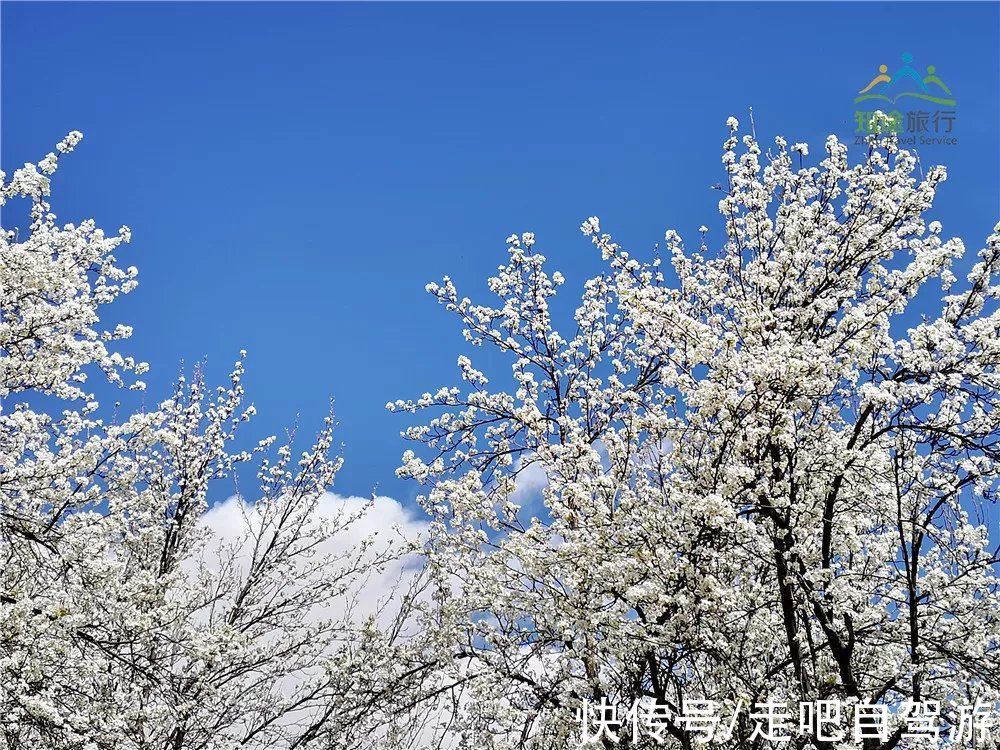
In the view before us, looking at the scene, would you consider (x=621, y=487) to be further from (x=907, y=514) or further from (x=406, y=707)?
(x=406, y=707)

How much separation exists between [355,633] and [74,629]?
320 centimetres

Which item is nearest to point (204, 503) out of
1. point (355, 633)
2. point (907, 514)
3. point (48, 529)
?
point (355, 633)

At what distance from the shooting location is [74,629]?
7.07m

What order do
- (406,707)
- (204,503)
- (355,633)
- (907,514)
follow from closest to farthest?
1. (907,514)
2. (406,707)
3. (355,633)
4. (204,503)

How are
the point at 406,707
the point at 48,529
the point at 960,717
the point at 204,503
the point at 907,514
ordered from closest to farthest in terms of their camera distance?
1. the point at 960,717
2. the point at 907,514
3. the point at 48,529
4. the point at 406,707
5. the point at 204,503

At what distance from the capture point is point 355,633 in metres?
9.48

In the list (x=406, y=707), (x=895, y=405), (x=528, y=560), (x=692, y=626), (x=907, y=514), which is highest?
(x=895, y=405)

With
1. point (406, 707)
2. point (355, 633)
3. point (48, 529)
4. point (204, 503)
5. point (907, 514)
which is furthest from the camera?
point (204, 503)

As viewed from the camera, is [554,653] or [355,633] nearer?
[554,653]

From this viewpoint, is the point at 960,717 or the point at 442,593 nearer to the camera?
the point at 960,717

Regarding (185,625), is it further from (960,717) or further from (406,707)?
(960,717)

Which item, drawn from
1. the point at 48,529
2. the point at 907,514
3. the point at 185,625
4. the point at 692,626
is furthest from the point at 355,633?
the point at 907,514

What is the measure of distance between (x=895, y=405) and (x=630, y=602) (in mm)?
2610

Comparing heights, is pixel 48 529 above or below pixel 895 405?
below
